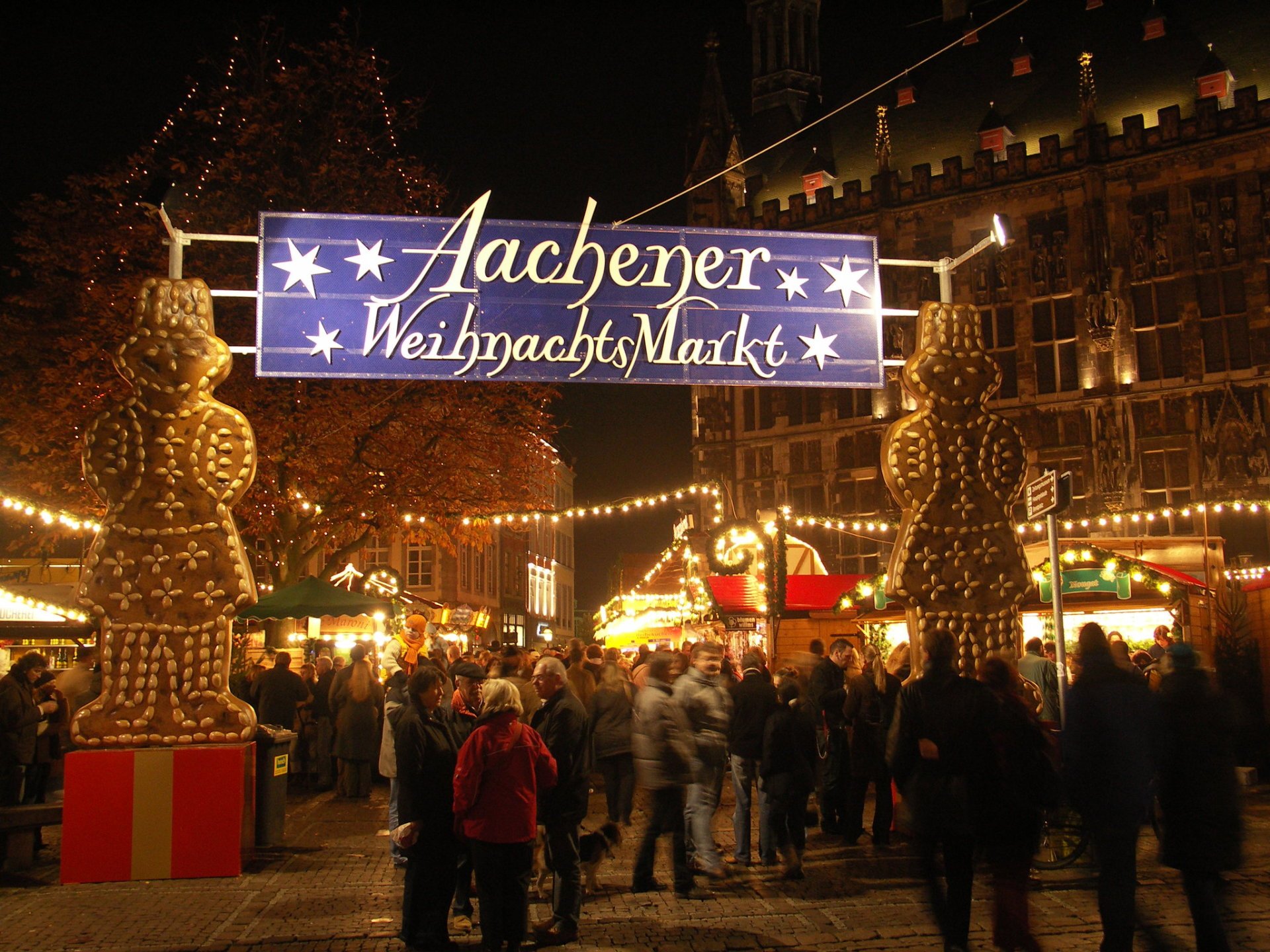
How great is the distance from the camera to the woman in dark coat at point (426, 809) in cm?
588

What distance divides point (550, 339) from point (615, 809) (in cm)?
350

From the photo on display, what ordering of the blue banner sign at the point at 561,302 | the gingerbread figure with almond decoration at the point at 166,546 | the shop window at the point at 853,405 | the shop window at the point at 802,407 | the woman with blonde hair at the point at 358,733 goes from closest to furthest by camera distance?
the gingerbread figure with almond decoration at the point at 166,546, the blue banner sign at the point at 561,302, the woman with blonde hair at the point at 358,733, the shop window at the point at 853,405, the shop window at the point at 802,407

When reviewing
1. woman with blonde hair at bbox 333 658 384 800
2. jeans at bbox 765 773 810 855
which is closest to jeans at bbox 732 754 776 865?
jeans at bbox 765 773 810 855

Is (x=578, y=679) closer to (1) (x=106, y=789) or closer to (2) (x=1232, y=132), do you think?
(1) (x=106, y=789)

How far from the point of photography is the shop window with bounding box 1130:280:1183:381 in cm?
3056

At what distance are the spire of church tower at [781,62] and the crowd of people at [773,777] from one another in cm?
3916

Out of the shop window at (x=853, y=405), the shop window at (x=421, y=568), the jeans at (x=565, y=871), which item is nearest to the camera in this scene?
the jeans at (x=565, y=871)

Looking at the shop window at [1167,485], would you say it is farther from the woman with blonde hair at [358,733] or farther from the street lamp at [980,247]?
the woman with blonde hair at [358,733]

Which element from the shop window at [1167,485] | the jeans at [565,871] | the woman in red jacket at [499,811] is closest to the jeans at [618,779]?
the jeans at [565,871]

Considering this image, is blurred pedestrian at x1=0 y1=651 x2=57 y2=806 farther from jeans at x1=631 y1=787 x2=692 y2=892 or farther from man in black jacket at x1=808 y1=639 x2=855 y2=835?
man in black jacket at x1=808 y1=639 x2=855 y2=835

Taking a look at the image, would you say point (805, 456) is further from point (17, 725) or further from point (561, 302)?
point (17, 725)

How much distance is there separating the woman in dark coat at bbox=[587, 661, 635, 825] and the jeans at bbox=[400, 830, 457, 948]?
232 cm

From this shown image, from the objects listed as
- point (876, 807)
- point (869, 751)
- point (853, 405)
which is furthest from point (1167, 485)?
point (876, 807)

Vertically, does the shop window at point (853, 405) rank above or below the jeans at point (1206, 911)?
above
